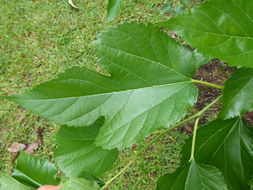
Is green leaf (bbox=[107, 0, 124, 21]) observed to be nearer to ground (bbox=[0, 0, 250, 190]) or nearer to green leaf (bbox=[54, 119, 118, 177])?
green leaf (bbox=[54, 119, 118, 177])

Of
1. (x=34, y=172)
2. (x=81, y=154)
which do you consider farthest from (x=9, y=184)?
(x=81, y=154)

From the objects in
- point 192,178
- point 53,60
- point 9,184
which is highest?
point 53,60

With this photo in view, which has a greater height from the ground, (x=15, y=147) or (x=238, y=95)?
(x=238, y=95)

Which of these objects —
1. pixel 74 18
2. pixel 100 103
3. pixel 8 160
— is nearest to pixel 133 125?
pixel 100 103

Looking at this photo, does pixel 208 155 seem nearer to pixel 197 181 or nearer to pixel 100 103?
pixel 197 181

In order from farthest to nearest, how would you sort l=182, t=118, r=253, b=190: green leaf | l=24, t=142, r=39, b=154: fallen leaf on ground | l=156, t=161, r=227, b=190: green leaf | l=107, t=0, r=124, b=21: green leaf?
l=24, t=142, r=39, b=154: fallen leaf on ground → l=107, t=0, r=124, b=21: green leaf → l=182, t=118, r=253, b=190: green leaf → l=156, t=161, r=227, b=190: green leaf

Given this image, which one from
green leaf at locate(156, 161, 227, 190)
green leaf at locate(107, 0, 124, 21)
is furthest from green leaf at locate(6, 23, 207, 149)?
green leaf at locate(107, 0, 124, 21)

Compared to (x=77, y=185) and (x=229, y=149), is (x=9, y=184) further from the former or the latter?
(x=229, y=149)

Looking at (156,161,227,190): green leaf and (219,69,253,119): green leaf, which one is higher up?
(219,69,253,119): green leaf
